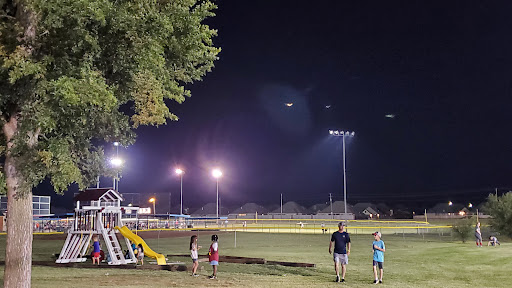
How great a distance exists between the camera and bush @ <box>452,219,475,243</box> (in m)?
41.7

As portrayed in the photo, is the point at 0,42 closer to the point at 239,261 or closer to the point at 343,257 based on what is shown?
the point at 343,257

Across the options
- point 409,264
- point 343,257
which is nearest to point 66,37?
point 343,257

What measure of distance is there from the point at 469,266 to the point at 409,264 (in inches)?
102

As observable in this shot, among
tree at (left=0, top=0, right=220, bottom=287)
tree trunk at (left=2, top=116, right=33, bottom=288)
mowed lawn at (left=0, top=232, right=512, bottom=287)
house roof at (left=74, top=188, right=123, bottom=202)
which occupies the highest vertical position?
tree at (left=0, top=0, right=220, bottom=287)

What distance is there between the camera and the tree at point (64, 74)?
32.9ft

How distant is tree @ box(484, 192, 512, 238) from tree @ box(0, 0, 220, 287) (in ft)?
139

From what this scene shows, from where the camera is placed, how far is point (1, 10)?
10.7m

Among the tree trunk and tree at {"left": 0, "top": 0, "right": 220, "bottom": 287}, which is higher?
tree at {"left": 0, "top": 0, "right": 220, "bottom": 287}

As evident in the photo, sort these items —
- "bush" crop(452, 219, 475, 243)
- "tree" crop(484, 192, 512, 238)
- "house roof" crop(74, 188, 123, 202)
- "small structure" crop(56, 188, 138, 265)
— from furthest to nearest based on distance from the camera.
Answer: "tree" crop(484, 192, 512, 238), "bush" crop(452, 219, 475, 243), "house roof" crop(74, 188, 123, 202), "small structure" crop(56, 188, 138, 265)

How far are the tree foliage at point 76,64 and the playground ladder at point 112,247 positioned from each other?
417 inches

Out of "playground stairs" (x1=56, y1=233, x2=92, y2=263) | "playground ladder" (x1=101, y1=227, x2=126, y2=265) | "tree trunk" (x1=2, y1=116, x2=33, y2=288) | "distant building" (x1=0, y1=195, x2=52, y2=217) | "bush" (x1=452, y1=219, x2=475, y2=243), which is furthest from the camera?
"distant building" (x1=0, y1=195, x2=52, y2=217)

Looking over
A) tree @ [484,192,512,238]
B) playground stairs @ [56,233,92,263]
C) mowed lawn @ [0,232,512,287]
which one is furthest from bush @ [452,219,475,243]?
playground stairs @ [56,233,92,263]

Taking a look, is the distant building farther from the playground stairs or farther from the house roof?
the playground stairs

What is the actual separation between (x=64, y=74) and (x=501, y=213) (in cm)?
4593
